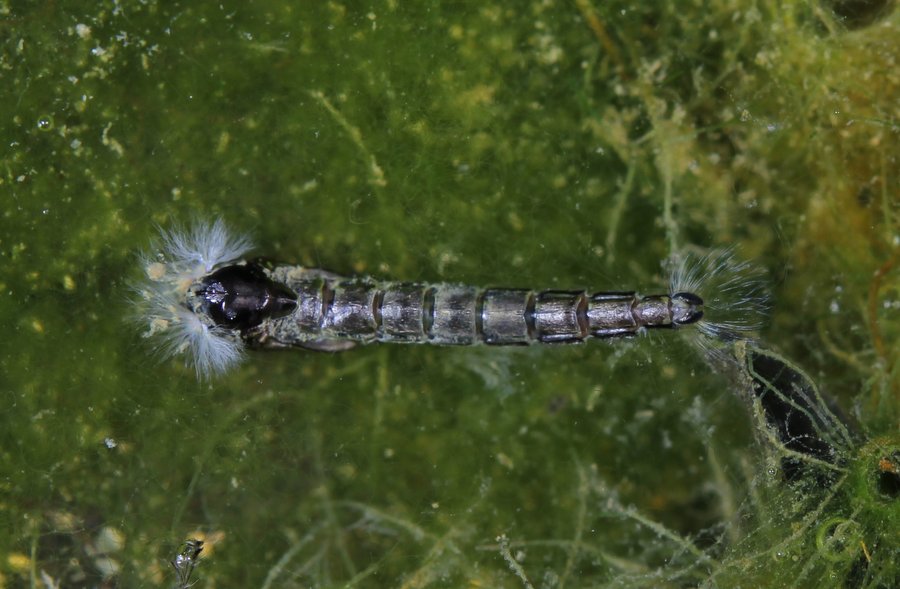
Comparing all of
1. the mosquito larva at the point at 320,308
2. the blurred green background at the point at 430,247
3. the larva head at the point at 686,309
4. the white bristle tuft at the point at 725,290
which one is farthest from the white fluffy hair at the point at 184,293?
the white bristle tuft at the point at 725,290

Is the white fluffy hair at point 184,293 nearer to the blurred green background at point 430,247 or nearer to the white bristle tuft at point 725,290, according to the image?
the blurred green background at point 430,247

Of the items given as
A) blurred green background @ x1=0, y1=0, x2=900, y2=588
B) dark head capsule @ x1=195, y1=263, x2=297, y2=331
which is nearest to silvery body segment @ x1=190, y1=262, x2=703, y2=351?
dark head capsule @ x1=195, y1=263, x2=297, y2=331

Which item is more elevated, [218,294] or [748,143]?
[748,143]

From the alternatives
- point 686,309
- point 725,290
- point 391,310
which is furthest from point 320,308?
point 725,290

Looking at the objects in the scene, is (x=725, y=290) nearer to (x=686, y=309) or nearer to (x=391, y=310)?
(x=686, y=309)

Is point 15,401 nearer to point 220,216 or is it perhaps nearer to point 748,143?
point 220,216

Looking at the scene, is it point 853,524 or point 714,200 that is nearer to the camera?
point 853,524

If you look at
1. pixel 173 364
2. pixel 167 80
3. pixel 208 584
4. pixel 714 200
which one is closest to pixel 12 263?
pixel 173 364
